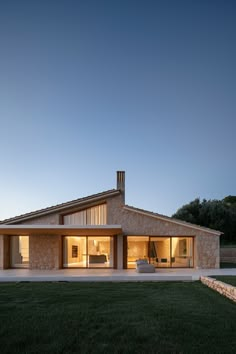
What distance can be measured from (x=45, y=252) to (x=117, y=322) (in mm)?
14042

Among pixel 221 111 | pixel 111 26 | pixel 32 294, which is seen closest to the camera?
pixel 32 294

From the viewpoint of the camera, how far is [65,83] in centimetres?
2009

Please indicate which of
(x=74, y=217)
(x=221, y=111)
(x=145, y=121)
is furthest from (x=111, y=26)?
(x=74, y=217)

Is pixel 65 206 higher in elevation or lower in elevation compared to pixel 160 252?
higher

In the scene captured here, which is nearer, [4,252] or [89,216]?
[4,252]

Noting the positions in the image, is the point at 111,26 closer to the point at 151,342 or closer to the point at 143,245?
the point at 143,245

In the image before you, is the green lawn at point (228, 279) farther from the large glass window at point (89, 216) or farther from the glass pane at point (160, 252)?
the large glass window at point (89, 216)

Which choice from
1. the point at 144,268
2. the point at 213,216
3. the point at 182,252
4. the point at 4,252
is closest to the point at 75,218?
the point at 4,252

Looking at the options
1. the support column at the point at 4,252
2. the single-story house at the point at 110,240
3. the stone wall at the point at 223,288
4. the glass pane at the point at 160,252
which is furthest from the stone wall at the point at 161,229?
the stone wall at the point at 223,288

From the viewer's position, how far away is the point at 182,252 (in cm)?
2139

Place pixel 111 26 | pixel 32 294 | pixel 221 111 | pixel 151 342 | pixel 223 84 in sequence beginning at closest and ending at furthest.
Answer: pixel 151 342
pixel 32 294
pixel 111 26
pixel 223 84
pixel 221 111

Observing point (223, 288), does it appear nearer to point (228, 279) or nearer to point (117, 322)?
point (228, 279)

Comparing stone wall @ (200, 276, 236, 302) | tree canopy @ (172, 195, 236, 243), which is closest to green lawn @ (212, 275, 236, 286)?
stone wall @ (200, 276, 236, 302)

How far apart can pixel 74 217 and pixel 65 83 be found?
8397 mm
